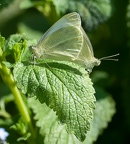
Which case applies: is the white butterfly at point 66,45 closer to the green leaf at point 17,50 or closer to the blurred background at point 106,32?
the green leaf at point 17,50

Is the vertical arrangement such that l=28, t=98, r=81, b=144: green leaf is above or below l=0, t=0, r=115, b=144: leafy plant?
below

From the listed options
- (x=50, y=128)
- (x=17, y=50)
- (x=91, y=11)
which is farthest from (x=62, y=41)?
(x=91, y=11)

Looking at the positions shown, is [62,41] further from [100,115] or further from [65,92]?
[100,115]

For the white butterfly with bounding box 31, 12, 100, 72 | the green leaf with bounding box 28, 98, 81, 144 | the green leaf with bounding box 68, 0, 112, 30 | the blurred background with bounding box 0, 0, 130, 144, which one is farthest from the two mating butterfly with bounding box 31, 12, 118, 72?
the green leaf with bounding box 68, 0, 112, 30

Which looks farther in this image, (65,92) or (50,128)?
(50,128)

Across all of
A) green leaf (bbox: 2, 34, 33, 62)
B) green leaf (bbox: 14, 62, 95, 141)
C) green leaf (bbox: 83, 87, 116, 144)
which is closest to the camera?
green leaf (bbox: 14, 62, 95, 141)

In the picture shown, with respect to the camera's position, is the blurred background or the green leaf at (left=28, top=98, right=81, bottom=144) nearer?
the green leaf at (left=28, top=98, right=81, bottom=144)

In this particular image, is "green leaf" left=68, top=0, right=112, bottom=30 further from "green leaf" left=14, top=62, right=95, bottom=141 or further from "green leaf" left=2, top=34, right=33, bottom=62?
"green leaf" left=14, top=62, right=95, bottom=141

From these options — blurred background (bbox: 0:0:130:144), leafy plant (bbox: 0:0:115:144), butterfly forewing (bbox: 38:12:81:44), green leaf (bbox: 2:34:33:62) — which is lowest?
blurred background (bbox: 0:0:130:144)
